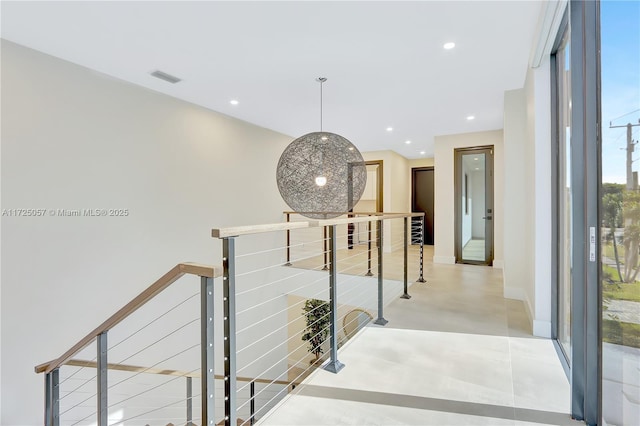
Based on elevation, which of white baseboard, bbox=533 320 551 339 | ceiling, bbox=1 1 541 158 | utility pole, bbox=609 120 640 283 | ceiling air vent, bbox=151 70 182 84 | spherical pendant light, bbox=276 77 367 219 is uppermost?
ceiling air vent, bbox=151 70 182 84

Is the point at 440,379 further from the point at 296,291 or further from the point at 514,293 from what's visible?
the point at 296,291

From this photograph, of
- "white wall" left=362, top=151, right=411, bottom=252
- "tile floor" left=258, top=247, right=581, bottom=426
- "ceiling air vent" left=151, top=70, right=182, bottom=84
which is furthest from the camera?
"white wall" left=362, top=151, right=411, bottom=252

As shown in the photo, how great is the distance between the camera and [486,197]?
5355 mm

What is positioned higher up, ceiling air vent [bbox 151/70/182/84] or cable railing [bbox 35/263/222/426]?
ceiling air vent [bbox 151/70/182/84]

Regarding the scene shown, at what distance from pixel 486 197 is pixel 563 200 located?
11.1 ft

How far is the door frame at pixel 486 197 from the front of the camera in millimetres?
5234

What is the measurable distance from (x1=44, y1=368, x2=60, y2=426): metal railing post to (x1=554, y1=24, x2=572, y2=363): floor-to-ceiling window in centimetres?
316

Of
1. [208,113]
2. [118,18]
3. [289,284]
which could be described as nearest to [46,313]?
[118,18]

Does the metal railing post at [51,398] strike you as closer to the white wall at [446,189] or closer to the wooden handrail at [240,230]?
the wooden handrail at [240,230]

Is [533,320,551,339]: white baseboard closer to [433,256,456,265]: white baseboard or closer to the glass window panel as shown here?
the glass window panel

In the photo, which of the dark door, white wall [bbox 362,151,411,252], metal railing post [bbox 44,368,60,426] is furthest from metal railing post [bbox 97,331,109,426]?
the dark door

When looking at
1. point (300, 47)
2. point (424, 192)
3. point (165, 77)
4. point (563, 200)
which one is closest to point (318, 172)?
point (300, 47)

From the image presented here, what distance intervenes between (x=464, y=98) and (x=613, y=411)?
3250mm

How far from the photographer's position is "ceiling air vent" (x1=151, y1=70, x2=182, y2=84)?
300 cm
